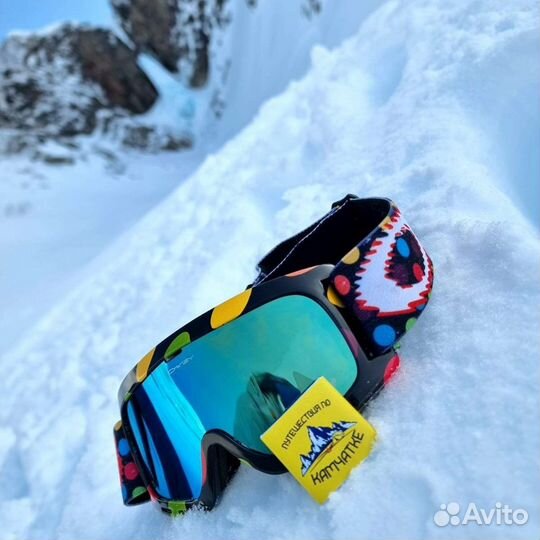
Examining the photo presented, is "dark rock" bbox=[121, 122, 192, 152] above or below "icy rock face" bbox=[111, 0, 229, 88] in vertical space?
below

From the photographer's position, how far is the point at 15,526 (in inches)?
55.4

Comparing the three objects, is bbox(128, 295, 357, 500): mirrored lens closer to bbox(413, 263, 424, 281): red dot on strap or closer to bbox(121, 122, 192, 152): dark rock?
bbox(413, 263, 424, 281): red dot on strap

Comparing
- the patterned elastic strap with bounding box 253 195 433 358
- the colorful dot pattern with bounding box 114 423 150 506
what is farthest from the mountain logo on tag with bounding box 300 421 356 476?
the colorful dot pattern with bounding box 114 423 150 506

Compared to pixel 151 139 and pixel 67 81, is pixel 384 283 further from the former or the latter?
pixel 67 81

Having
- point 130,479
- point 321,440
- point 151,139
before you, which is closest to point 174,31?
point 151,139

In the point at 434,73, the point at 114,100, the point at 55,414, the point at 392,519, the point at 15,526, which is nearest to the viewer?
the point at 392,519

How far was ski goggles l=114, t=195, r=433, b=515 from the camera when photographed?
0.88 m

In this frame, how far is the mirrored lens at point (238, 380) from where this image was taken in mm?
876

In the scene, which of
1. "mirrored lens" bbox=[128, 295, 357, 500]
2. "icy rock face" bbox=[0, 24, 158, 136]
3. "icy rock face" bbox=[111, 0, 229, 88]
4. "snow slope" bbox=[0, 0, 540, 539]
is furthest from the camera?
"icy rock face" bbox=[111, 0, 229, 88]

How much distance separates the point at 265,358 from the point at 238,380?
0.07m

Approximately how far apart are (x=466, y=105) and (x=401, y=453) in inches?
42.7

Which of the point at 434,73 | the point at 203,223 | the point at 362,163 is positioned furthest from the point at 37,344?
the point at 434,73

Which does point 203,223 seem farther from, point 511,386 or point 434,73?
point 511,386

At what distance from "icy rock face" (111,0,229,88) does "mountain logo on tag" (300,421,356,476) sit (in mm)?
15513
